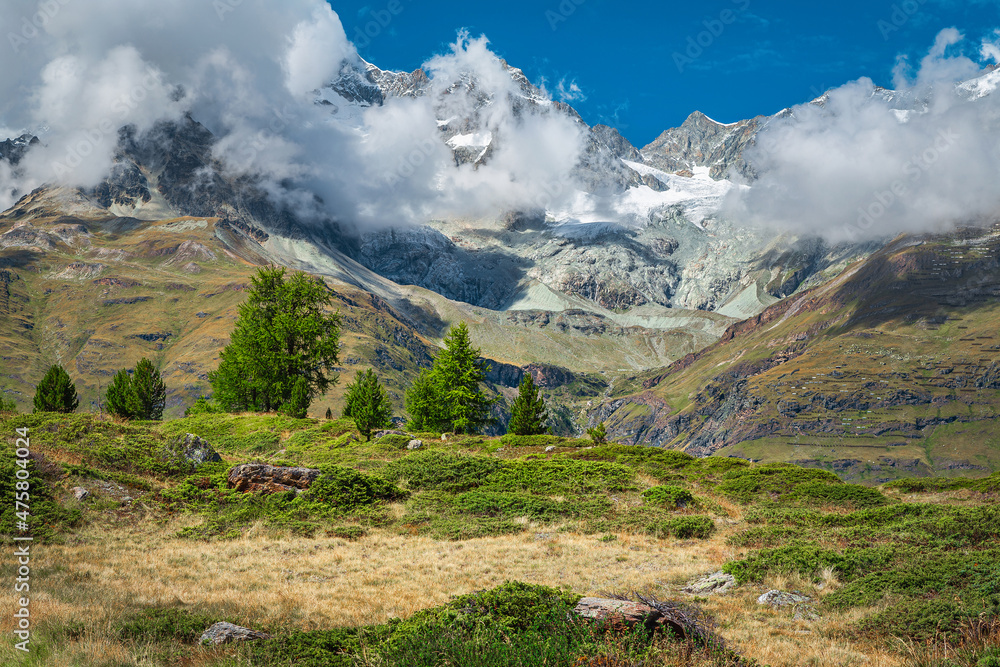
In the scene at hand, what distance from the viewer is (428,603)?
1305 cm

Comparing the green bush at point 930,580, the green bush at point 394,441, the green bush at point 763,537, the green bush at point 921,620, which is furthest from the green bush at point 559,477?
the green bush at point 921,620

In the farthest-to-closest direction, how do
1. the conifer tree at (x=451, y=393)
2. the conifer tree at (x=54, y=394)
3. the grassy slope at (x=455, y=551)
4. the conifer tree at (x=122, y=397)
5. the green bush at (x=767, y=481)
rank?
the conifer tree at (x=122, y=397) < the conifer tree at (x=54, y=394) < the conifer tree at (x=451, y=393) < the green bush at (x=767, y=481) < the grassy slope at (x=455, y=551)

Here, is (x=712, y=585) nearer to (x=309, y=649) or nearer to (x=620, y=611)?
(x=620, y=611)

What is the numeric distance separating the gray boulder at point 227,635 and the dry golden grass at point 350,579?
2.21ft

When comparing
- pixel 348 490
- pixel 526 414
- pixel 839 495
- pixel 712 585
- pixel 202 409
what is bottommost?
pixel 712 585

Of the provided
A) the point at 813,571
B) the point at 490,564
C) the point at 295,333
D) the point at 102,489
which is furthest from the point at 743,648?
the point at 295,333

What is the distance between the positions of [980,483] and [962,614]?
25620 millimetres

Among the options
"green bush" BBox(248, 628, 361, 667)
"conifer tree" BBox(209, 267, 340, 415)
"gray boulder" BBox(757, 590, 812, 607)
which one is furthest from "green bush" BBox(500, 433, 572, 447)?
"green bush" BBox(248, 628, 361, 667)

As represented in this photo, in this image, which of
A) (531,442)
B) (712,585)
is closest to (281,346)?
(531,442)

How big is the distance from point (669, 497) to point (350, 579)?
14712 millimetres

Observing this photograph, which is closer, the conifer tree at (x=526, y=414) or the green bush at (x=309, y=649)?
the green bush at (x=309, y=649)

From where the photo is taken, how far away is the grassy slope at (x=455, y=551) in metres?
10.5

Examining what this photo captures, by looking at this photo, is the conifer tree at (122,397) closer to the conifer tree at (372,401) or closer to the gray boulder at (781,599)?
the conifer tree at (372,401)

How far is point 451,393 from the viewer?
53531mm
